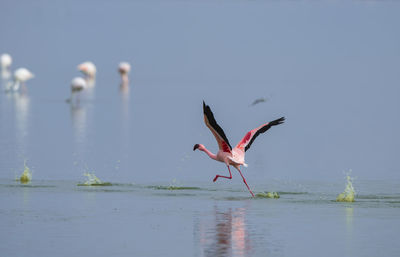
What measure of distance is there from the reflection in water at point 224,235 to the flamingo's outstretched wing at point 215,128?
6.04 feet

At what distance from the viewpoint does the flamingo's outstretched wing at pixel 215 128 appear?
1728 cm

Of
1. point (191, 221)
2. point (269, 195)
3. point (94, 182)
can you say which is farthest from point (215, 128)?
point (94, 182)

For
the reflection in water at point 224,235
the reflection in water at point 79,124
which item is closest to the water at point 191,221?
the reflection in water at point 224,235

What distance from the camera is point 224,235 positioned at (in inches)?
552

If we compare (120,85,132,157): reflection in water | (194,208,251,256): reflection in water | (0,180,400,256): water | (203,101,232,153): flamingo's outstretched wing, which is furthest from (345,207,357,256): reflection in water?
(120,85,132,157): reflection in water

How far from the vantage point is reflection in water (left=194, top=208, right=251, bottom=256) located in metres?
12.9

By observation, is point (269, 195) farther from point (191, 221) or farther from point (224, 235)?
point (224, 235)

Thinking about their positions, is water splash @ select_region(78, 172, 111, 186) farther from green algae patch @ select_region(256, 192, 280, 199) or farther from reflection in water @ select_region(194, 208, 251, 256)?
reflection in water @ select_region(194, 208, 251, 256)

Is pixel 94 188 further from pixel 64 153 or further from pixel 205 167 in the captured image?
pixel 64 153

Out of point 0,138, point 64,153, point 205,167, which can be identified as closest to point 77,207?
point 205,167

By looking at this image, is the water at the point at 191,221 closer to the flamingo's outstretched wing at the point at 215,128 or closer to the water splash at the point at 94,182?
the water splash at the point at 94,182

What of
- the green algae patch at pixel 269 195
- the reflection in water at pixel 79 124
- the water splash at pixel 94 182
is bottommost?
the green algae patch at pixel 269 195

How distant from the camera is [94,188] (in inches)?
758

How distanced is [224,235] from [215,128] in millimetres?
3900
